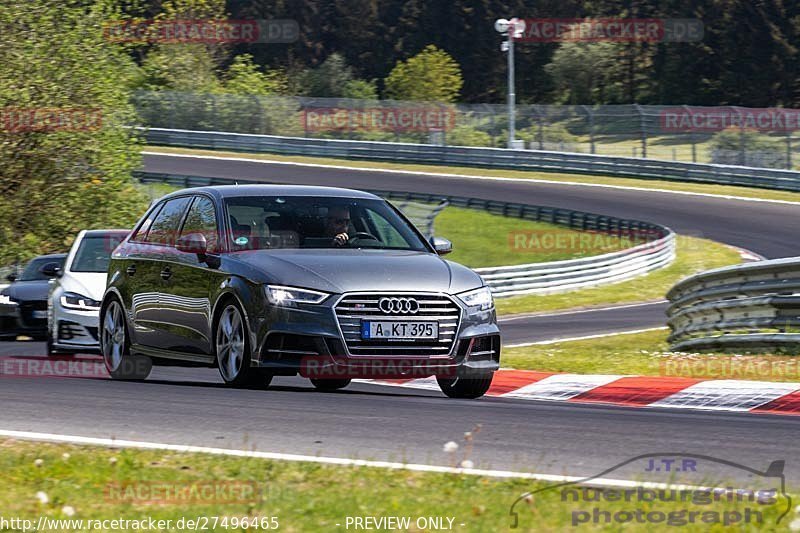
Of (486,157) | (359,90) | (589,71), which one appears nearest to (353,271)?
(486,157)

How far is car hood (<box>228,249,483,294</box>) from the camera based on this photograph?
29.7 ft

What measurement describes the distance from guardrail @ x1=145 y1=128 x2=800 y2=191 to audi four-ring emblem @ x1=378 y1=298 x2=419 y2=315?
36.3 metres

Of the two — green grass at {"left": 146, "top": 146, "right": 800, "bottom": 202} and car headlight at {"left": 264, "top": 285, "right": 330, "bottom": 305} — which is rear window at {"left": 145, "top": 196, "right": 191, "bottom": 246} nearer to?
car headlight at {"left": 264, "top": 285, "right": 330, "bottom": 305}

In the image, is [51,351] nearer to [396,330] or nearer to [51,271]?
[51,271]

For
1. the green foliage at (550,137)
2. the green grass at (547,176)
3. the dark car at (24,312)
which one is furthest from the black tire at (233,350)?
the green foliage at (550,137)

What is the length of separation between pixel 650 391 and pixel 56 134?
23.8 metres

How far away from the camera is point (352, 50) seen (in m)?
95.4

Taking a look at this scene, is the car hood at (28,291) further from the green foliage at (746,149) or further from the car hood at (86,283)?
the green foliage at (746,149)

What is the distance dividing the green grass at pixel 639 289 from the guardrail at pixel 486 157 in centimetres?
1052

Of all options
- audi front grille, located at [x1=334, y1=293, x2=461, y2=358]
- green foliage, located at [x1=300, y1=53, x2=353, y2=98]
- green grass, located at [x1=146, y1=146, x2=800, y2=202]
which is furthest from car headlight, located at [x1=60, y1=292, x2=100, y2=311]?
green foliage, located at [x1=300, y1=53, x2=353, y2=98]

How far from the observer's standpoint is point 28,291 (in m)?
17.3

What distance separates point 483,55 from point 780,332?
78.9 meters

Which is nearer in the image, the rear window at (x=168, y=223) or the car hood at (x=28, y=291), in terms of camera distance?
the rear window at (x=168, y=223)

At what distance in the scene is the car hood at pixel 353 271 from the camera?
906 cm
